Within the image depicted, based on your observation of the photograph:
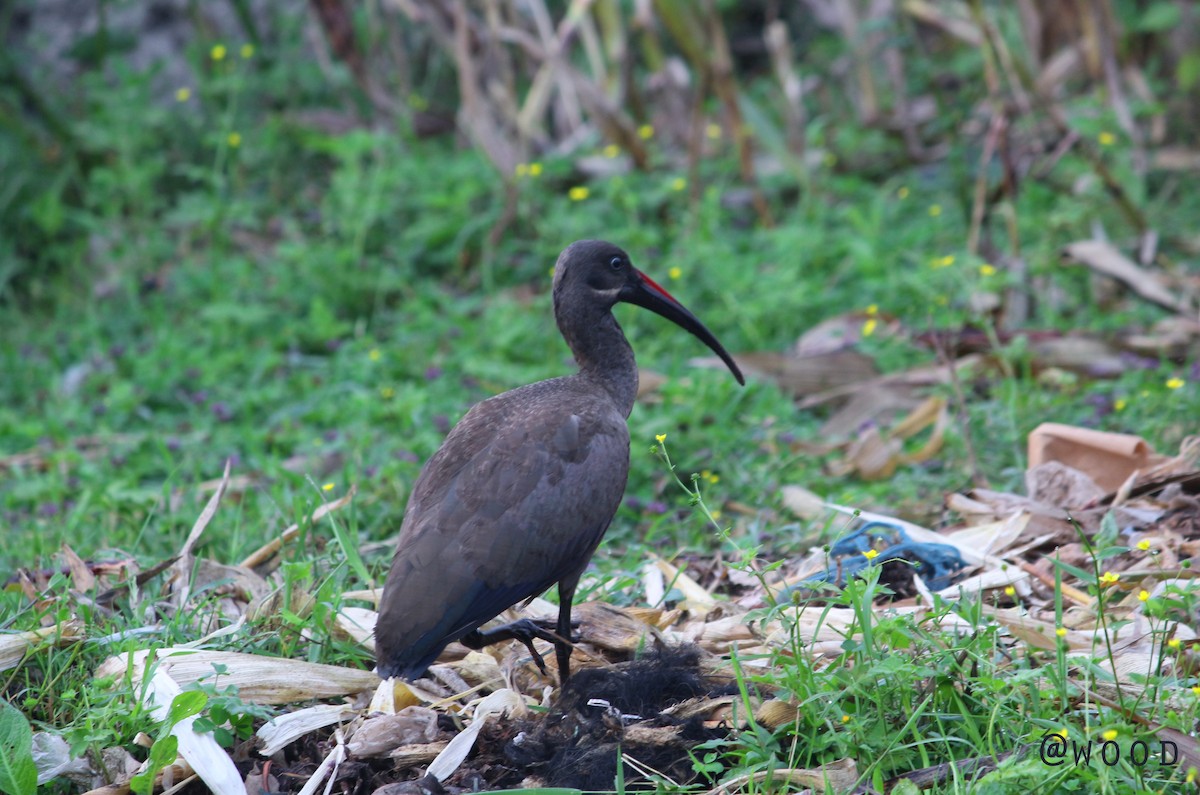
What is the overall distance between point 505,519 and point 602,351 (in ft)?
2.66

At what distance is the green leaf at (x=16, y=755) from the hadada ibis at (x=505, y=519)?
0.85 meters

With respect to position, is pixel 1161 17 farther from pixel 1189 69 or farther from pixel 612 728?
pixel 612 728

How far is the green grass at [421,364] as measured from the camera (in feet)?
10.3

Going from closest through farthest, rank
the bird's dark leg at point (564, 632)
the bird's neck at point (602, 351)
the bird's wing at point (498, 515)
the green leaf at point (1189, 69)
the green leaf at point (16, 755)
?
the green leaf at point (16, 755) → the bird's wing at point (498, 515) → the bird's dark leg at point (564, 632) → the bird's neck at point (602, 351) → the green leaf at point (1189, 69)

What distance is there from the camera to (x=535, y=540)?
11.5 feet

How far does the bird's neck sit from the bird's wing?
0.72 feet

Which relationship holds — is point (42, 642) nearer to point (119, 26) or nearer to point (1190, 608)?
point (1190, 608)

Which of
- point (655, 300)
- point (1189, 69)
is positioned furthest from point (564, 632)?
point (1189, 69)

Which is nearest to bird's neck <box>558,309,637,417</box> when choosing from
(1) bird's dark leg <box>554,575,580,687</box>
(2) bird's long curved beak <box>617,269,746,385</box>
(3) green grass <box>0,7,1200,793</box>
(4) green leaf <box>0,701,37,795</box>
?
Answer: (2) bird's long curved beak <box>617,269,746,385</box>

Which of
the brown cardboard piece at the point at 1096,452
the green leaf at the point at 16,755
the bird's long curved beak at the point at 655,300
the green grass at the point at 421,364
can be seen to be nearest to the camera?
the green leaf at the point at 16,755

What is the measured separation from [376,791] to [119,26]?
7.32 m

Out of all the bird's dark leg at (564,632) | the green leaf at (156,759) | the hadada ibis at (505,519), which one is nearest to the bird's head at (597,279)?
the hadada ibis at (505,519)

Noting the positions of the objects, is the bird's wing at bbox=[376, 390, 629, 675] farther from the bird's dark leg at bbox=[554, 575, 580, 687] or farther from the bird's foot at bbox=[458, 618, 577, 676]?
the bird's foot at bbox=[458, 618, 577, 676]

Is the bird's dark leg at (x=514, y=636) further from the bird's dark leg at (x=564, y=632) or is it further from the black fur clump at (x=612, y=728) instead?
the black fur clump at (x=612, y=728)
